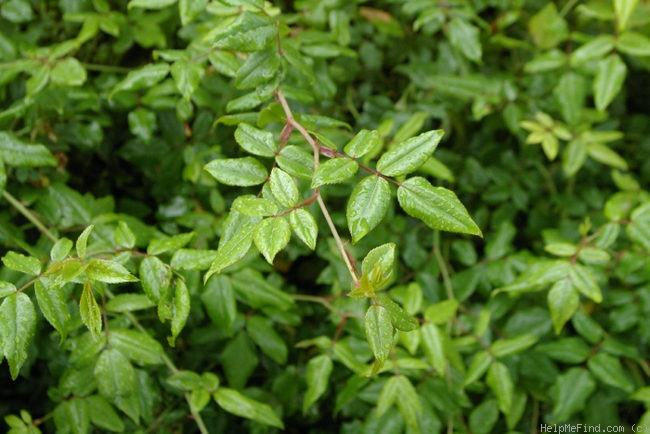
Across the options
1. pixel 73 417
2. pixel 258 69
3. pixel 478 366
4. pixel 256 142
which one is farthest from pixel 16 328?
Answer: pixel 478 366

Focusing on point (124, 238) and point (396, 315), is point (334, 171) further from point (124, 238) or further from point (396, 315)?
point (124, 238)

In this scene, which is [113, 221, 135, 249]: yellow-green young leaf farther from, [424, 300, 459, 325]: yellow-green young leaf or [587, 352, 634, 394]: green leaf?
[587, 352, 634, 394]: green leaf

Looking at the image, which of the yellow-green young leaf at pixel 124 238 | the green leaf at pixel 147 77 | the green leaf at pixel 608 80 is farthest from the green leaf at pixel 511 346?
the green leaf at pixel 147 77

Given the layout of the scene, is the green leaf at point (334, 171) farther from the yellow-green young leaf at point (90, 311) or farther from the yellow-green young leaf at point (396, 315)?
the yellow-green young leaf at point (90, 311)

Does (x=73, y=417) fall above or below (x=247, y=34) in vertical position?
below

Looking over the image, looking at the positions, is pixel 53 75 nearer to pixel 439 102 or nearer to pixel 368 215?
pixel 368 215
